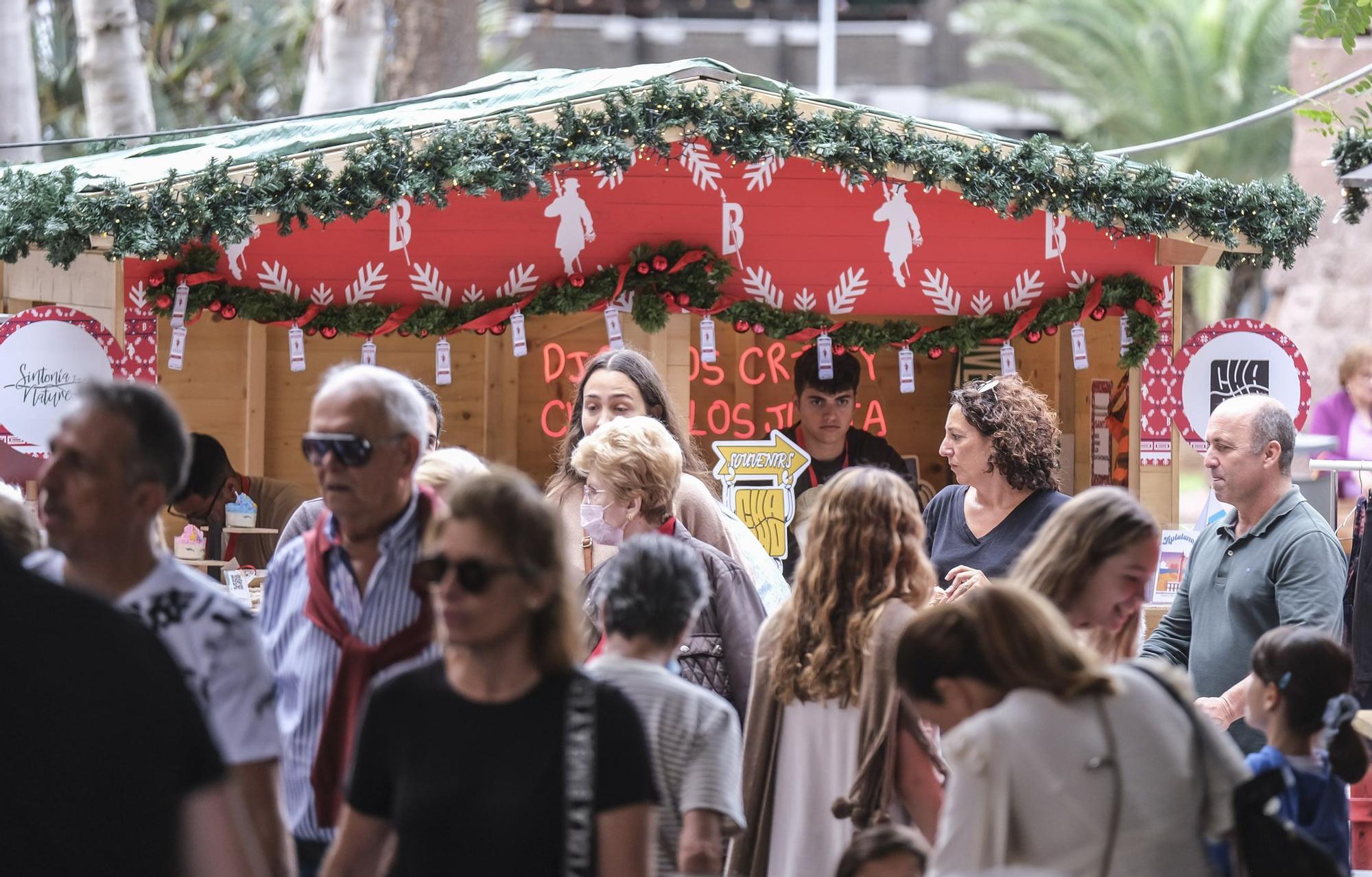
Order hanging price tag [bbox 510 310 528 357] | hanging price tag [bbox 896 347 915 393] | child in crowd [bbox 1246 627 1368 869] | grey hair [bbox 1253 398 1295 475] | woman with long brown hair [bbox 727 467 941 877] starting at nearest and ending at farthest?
child in crowd [bbox 1246 627 1368 869]
woman with long brown hair [bbox 727 467 941 877]
grey hair [bbox 1253 398 1295 475]
hanging price tag [bbox 510 310 528 357]
hanging price tag [bbox 896 347 915 393]

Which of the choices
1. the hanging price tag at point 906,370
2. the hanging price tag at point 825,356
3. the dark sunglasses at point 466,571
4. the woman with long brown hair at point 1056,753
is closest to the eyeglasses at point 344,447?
the dark sunglasses at point 466,571

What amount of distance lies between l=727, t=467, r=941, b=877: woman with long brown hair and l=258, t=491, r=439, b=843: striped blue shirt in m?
0.96

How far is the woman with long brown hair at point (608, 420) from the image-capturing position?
5152 millimetres

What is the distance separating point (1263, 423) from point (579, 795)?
3.09 meters

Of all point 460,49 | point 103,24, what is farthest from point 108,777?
point 460,49

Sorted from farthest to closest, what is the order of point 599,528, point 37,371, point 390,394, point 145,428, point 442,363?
point 442,363 < point 37,371 < point 599,528 < point 390,394 < point 145,428

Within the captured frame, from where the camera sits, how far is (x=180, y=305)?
22.6ft

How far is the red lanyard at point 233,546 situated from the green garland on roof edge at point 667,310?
838 millimetres

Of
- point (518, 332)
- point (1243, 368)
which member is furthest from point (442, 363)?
point (1243, 368)

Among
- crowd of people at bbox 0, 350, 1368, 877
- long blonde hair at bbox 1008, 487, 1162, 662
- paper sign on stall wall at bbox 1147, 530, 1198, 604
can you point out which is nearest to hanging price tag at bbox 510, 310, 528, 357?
paper sign on stall wall at bbox 1147, 530, 1198, 604

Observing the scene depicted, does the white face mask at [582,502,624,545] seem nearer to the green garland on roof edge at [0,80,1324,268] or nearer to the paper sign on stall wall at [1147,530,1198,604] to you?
the green garland on roof edge at [0,80,1324,268]

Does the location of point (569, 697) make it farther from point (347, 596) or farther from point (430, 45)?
point (430, 45)

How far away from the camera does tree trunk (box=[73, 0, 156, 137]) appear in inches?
443

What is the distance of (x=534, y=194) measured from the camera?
733cm
